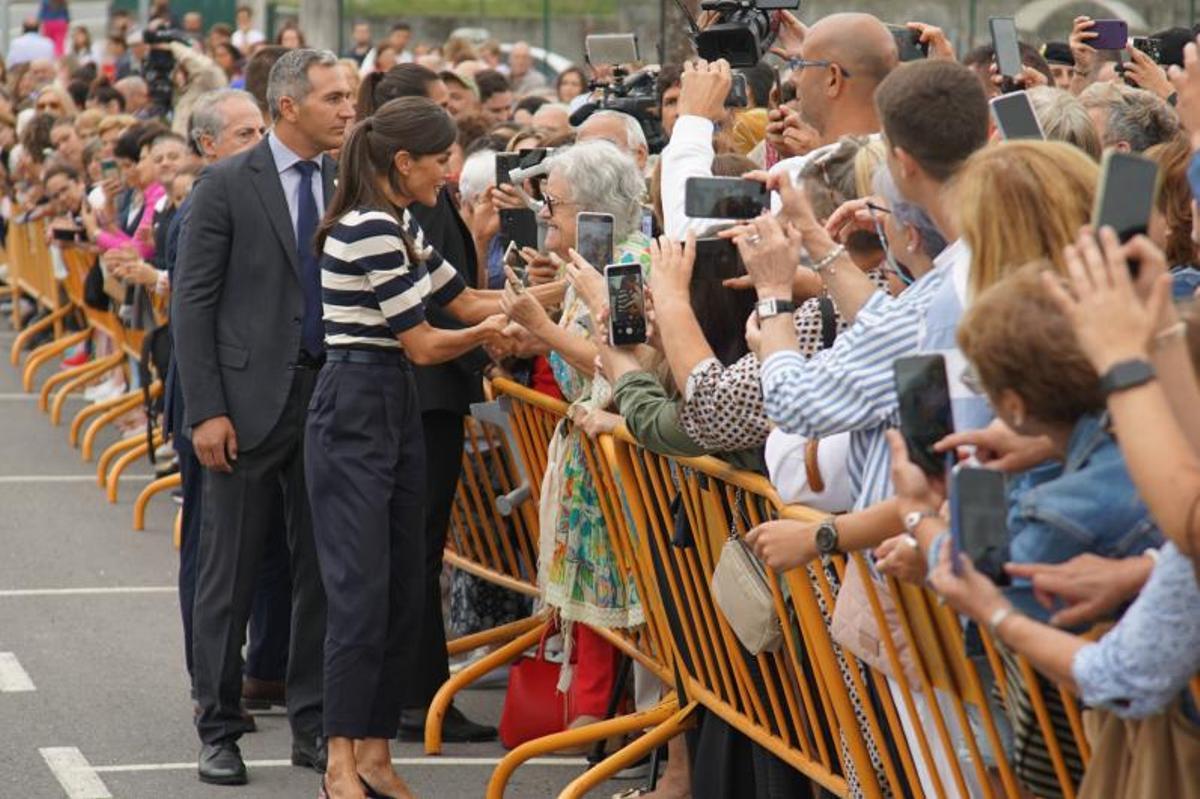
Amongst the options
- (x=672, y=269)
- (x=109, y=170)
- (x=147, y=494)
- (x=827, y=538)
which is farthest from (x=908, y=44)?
(x=109, y=170)

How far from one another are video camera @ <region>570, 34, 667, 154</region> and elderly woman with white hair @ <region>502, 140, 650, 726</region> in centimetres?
174

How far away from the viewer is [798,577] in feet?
16.7

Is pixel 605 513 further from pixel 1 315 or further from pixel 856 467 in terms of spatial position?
pixel 1 315

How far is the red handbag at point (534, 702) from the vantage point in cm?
765

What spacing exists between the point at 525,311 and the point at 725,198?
1.38m

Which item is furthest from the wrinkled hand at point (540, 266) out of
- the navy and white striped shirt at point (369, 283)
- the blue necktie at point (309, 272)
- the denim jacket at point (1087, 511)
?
the denim jacket at point (1087, 511)

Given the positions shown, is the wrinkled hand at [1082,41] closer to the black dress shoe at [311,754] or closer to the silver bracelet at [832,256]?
the silver bracelet at [832,256]

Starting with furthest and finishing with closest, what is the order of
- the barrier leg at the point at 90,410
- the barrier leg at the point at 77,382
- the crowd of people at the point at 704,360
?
the barrier leg at the point at 77,382, the barrier leg at the point at 90,410, the crowd of people at the point at 704,360

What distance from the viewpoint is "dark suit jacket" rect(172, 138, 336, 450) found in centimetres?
743

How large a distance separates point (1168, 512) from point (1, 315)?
61.0 feet

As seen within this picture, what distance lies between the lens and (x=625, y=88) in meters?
9.30

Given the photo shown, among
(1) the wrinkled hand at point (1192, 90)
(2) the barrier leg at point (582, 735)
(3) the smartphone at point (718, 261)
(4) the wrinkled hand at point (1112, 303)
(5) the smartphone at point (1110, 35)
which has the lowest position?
(2) the barrier leg at point (582, 735)

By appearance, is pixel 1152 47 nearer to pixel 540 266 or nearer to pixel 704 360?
pixel 540 266

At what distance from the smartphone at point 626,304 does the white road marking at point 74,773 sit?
8.10ft
